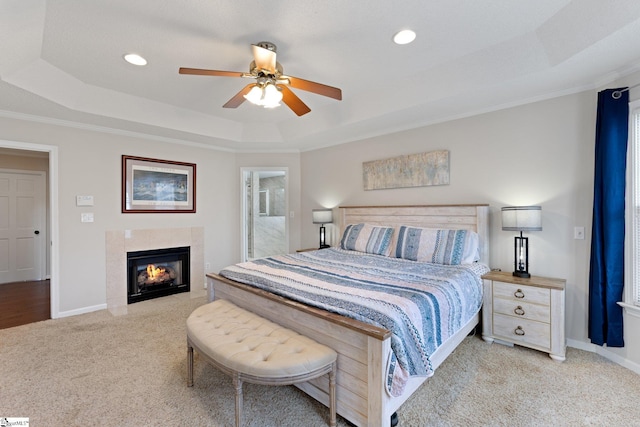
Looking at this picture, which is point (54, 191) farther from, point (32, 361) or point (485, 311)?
point (485, 311)

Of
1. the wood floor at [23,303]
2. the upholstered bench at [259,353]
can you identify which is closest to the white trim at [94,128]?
the wood floor at [23,303]

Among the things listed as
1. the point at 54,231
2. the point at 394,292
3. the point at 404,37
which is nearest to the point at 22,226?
the point at 54,231

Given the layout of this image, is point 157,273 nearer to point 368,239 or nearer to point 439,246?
point 368,239

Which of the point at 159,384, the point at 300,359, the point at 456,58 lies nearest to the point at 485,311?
the point at 300,359

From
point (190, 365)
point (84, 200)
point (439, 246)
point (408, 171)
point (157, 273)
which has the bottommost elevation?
point (190, 365)

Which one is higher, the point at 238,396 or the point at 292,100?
the point at 292,100

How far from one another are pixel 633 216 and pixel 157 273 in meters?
5.58

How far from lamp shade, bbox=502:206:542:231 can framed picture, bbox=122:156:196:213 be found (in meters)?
4.37

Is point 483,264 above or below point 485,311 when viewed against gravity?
above

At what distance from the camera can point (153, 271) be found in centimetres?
440

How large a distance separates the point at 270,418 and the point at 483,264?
253 centimetres

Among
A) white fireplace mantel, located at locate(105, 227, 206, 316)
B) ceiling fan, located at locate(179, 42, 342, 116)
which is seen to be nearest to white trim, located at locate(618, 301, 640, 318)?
ceiling fan, located at locate(179, 42, 342, 116)

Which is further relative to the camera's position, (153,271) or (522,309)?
(153,271)

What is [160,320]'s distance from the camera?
336cm
